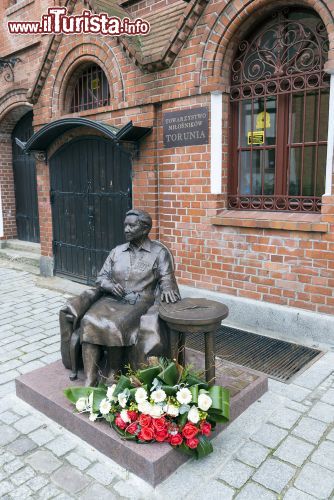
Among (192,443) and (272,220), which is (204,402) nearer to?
(192,443)

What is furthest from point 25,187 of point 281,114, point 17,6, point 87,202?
point 281,114

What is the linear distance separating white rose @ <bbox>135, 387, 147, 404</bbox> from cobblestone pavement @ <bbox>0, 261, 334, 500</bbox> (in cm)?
45

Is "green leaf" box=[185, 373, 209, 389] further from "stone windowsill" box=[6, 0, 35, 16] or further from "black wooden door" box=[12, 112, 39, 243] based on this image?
"stone windowsill" box=[6, 0, 35, 16]

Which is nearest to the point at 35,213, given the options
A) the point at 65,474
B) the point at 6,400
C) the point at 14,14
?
the point at 14,14

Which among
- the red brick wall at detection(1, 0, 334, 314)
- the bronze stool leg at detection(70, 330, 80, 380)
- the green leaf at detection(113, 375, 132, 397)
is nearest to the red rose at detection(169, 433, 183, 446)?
the green leaf at detection(113, 375, 132, 397)

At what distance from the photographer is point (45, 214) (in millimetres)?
7875

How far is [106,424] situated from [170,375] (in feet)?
1.85

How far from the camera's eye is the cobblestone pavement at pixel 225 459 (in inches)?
99.7

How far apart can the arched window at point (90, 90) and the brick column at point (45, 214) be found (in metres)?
1.20

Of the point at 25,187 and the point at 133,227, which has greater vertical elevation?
the point at 25,187

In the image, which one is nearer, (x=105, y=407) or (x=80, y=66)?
(x=105, y=407)

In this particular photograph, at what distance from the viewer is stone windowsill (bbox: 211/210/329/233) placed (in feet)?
14.6

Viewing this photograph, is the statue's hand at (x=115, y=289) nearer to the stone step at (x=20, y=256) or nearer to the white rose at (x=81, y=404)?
the white rose at (x=81, y=404)

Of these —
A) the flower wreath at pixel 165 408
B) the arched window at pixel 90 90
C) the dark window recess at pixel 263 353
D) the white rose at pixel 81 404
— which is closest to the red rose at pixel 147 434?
the flower wreath at pixel 165 408
